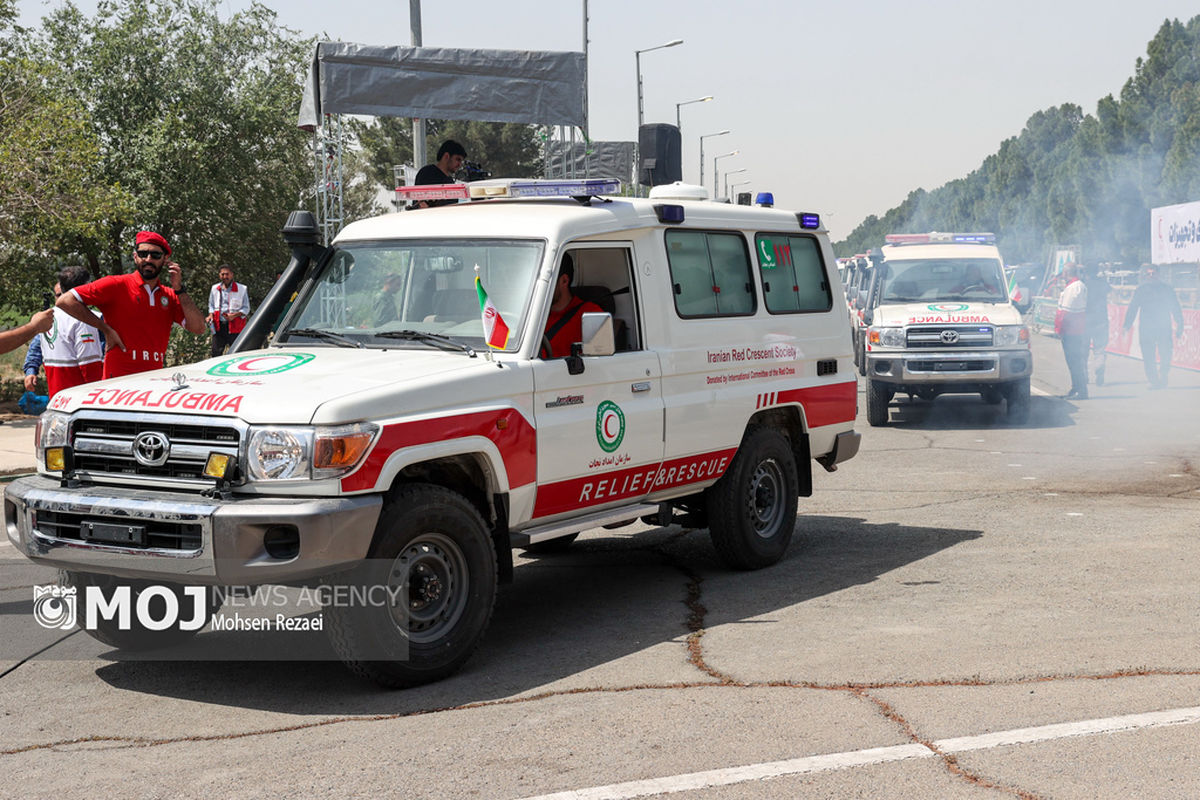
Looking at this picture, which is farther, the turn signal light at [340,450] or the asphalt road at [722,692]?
the turn signal light at [340,450]

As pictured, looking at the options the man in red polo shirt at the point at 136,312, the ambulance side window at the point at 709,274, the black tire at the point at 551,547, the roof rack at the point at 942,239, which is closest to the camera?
the ambulance side window at the point at 709,274

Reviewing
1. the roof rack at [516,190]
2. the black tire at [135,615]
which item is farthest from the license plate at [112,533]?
the roof rack at [516,190]

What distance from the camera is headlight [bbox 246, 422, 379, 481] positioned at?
5348 mm

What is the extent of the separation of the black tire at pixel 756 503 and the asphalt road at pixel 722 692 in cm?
18

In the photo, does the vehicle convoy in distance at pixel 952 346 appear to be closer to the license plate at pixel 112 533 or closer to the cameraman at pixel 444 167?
the cameraman at pixel 444 167

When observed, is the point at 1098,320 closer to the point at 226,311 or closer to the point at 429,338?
the point at 226,311

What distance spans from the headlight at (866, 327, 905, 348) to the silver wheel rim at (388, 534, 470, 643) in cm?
1118

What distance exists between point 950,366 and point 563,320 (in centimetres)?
1037

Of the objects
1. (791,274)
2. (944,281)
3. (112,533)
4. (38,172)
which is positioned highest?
(38,172)

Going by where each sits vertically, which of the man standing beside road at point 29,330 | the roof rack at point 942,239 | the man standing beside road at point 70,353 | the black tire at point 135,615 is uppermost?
the roof rack at point 942,239

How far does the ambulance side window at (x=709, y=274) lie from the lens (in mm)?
7508

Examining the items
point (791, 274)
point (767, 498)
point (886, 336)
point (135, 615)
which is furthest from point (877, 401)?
point (135, 615)

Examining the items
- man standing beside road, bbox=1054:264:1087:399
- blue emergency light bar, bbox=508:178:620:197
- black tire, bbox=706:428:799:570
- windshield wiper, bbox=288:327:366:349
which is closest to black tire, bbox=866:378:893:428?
man standing beside road, bbox=1054:264:1087:399

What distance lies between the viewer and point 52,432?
5.94 m
